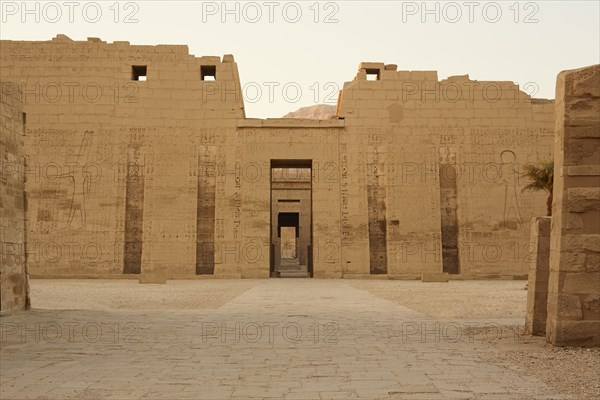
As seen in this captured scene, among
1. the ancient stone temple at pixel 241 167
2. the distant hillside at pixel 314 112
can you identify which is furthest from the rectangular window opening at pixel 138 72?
the distant hillside at pixel 314 112

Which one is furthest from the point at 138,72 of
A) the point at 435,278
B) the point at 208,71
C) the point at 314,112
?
the point at 314,112

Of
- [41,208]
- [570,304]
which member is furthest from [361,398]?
[41,208]

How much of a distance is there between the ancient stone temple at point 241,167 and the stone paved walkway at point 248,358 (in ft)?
36.4

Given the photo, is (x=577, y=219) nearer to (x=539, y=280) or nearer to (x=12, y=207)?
(x=539, y=280)

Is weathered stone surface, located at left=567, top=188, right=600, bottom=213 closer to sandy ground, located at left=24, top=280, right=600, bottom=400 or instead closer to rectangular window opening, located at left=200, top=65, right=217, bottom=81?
sandy ground, located at left=24, top=280, right=600, bottom=400

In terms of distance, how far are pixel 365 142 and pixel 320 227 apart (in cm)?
336

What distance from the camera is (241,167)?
19422mm

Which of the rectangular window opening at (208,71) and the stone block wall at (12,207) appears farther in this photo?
the rectangular window opening at (208,71)

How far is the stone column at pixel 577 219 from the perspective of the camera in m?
5.12

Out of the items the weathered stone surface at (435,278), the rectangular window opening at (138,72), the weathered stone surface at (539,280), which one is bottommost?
the weathered stone surface at (435,278)

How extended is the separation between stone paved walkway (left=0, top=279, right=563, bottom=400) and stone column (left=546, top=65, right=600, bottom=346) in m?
0.82

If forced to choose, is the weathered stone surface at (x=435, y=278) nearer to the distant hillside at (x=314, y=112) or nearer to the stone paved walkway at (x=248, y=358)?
the stone paved walkway at (x=248, y=358)

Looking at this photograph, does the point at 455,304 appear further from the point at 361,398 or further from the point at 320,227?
the point at 320,227

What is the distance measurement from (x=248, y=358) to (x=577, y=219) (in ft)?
10.4
